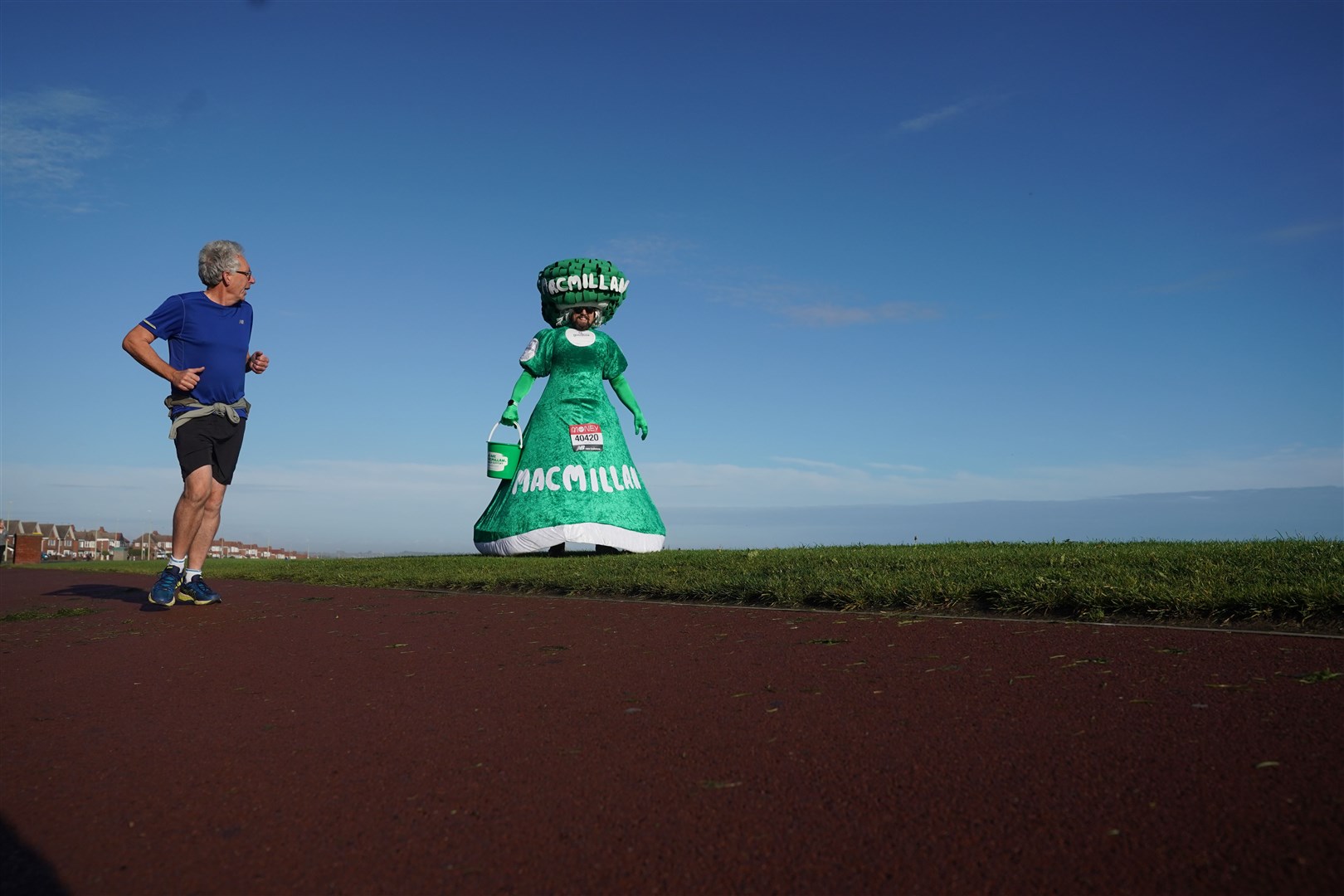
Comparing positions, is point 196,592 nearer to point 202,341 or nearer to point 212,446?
point 212,446

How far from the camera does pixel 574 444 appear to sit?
1170 cm

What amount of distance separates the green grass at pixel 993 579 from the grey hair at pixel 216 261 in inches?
124

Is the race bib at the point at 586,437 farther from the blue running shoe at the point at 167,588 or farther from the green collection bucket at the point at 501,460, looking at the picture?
the blue running shoe at the point at 167,588

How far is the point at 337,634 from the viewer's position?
5.23 meters

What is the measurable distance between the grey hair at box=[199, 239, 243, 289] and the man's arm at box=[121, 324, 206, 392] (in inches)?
25.5

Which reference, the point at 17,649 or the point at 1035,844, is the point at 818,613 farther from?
the point at 17,649

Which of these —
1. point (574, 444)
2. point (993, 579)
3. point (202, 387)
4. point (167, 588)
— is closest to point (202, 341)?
point (202, 387)

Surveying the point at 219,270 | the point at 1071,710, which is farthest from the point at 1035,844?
the point at 219,270

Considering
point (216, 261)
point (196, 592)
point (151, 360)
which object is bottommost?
point (196, 592)

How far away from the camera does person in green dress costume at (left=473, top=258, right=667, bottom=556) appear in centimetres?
1153

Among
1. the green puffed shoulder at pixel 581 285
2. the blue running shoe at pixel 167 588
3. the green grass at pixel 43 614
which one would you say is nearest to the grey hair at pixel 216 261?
the blue running shoe at pixel 167 588

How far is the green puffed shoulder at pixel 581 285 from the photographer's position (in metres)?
12.3

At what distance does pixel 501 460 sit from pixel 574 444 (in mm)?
1022

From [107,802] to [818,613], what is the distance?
11.6 feet
